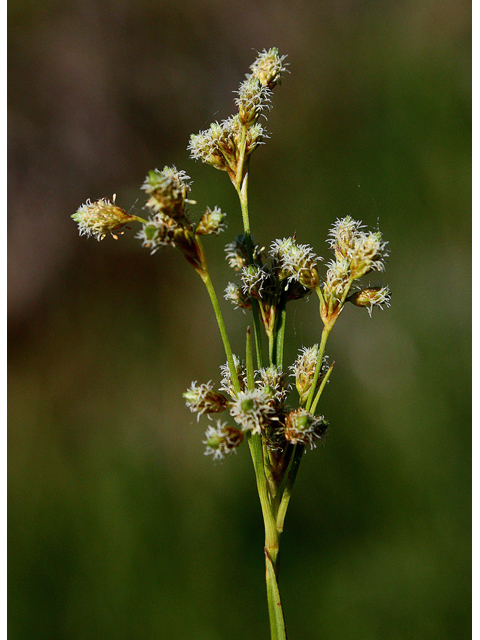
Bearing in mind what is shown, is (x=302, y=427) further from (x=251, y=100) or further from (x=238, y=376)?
(x=251, y=100)

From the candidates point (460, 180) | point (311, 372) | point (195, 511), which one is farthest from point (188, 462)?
point (460, 180)

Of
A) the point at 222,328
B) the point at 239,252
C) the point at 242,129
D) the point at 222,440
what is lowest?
the point at 222,440

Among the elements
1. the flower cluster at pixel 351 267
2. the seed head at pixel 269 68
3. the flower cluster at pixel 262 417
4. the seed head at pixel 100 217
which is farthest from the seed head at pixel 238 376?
the seed head at pixel 269 68

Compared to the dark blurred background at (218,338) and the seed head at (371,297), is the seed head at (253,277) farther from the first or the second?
the dark blurred background at (218,338)

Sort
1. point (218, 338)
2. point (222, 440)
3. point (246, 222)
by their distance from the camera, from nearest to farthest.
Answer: point (222, 440)
point (246, 222)
point (218, 338)

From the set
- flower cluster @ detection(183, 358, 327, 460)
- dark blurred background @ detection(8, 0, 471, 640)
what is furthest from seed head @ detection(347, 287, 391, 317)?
dark blurred background @ detection(8, 0, 471, 640)

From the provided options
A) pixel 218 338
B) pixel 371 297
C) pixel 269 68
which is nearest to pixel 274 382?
pixel 371 297

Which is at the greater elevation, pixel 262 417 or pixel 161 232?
pixel 161 232
